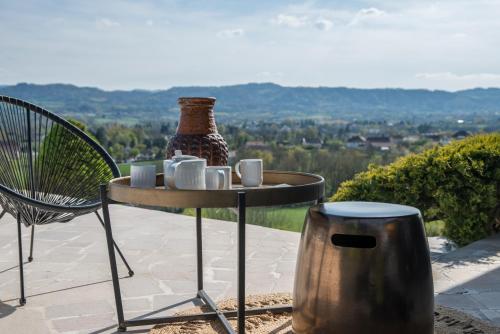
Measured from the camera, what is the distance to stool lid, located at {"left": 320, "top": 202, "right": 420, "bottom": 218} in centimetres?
159

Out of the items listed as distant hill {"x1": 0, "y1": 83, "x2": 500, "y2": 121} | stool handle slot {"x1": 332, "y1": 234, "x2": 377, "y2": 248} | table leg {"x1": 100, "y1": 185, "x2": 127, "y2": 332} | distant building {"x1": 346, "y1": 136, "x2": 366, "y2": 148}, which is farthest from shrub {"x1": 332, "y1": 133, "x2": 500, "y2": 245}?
distant hill {"x1": 0, "y1": 83, "x2": 500, "y2": 121}

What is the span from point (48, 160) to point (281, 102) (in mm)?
56305

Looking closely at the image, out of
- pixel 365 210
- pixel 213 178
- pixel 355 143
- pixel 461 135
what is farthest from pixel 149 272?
pixel 355 143

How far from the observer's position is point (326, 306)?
5.18ft

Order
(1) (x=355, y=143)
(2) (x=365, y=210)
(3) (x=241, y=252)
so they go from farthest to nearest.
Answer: (1) (x=355, y=143)
(3) (x=241, y=252)
(2) (x=365, y=210)

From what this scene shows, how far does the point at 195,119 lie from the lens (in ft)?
7.95

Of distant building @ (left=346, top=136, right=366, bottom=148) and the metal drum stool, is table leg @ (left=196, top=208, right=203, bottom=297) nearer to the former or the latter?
the metal drum stool

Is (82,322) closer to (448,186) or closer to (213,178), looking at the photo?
(213,178)

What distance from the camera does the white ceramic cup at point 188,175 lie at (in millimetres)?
1893

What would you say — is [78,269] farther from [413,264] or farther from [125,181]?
[413,264]

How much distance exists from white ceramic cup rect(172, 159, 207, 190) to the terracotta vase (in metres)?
0.49

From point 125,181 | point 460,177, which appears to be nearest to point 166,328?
point 125,181

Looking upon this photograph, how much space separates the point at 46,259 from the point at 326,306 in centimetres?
259

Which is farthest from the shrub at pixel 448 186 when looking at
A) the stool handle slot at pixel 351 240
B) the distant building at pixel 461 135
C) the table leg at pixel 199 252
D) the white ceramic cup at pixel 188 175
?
the stool handle slot at pixel 351 240
